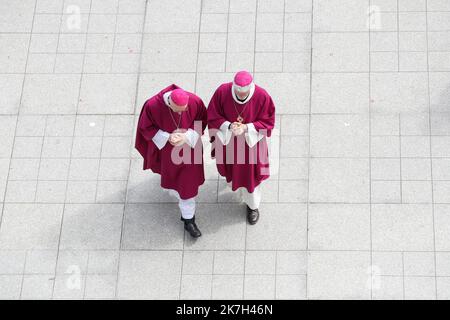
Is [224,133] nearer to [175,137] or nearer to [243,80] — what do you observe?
[175,137]

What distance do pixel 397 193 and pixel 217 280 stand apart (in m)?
2.20

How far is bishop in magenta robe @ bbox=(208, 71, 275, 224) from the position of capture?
7180mm

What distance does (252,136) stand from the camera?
7312mm

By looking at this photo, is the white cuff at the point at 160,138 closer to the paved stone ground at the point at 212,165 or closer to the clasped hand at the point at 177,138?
the clasped hand at the point at 177,138

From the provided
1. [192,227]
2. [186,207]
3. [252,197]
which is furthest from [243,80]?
[192,227]

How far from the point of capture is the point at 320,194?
8.41 m

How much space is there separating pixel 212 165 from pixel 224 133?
1.40 meters

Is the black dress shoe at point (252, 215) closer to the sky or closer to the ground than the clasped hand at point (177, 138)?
closer to the ground

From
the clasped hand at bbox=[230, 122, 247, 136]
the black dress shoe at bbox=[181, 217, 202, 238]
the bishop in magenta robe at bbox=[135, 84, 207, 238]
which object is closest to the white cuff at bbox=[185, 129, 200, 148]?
the bishop in magenta robe at bbox=[135, 84, 207, 238]

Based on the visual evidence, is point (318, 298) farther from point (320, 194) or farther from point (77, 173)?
point (77, 173)

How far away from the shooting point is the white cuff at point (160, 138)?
735cm

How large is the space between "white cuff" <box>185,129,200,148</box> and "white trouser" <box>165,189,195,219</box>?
77 centimetres

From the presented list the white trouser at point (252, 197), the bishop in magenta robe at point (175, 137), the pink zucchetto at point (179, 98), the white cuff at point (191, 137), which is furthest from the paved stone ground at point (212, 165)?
the pink zucchetto at point (179, 98)
